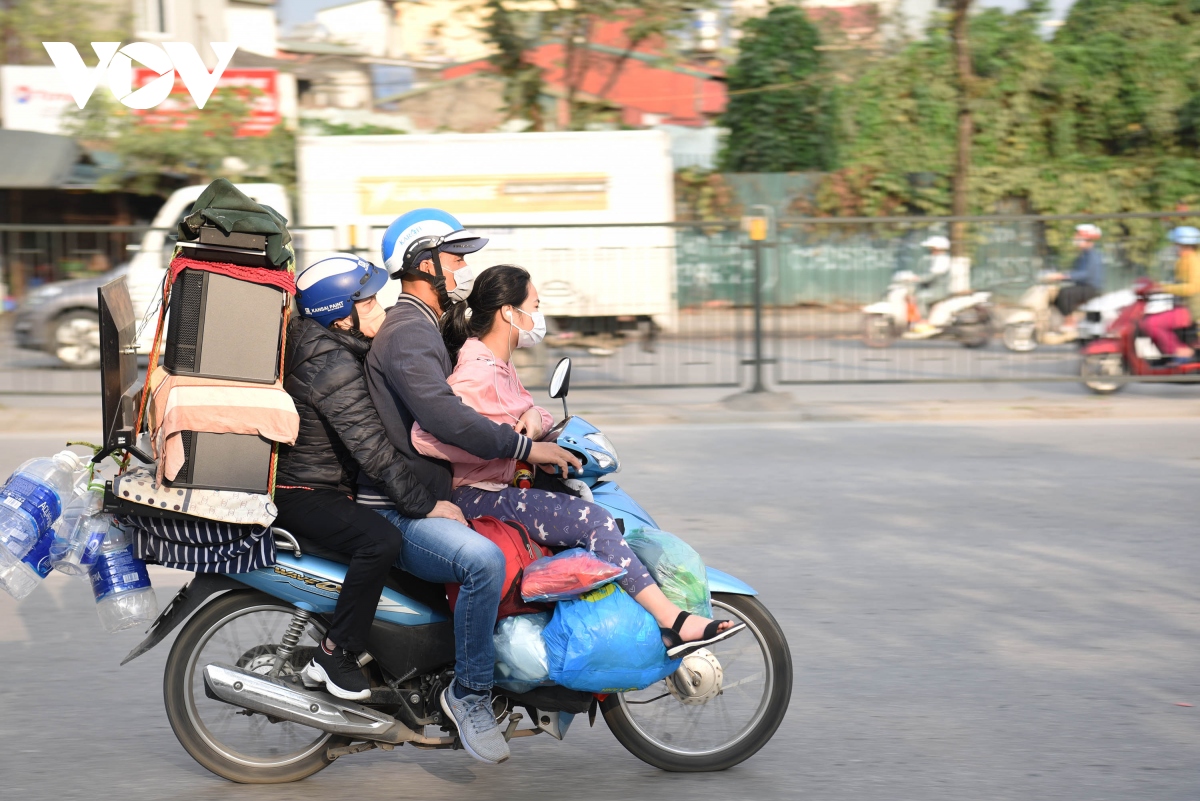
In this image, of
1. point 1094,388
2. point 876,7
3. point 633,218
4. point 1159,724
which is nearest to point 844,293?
point 1094,388

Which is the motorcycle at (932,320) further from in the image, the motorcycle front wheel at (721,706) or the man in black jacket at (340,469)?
the man in black jacket at (340,469)

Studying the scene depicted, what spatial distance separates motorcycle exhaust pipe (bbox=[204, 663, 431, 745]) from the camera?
12.4 feet

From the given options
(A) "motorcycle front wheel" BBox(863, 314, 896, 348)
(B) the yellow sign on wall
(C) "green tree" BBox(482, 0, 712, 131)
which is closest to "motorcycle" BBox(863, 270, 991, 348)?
(A) "motorcycle front wheel" BBox(863, 314, 896, 348)

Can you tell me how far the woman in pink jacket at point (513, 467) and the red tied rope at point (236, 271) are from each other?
595mm

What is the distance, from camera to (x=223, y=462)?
3600mm

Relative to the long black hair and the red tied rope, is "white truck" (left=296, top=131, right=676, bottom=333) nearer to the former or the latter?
the long black hair

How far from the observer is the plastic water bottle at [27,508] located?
3.54 metres

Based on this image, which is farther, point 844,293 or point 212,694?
point 844,293

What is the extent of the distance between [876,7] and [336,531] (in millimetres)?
24079

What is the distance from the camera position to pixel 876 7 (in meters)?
25.4

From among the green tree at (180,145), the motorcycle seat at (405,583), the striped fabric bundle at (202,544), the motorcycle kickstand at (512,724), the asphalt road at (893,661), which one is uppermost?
the green tree at (180,145)

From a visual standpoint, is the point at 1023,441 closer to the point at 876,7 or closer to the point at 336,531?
the point at 336,531

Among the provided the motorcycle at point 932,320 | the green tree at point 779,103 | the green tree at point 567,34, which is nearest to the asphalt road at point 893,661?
the motorcycle at point 932,320

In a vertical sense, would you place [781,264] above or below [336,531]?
above
